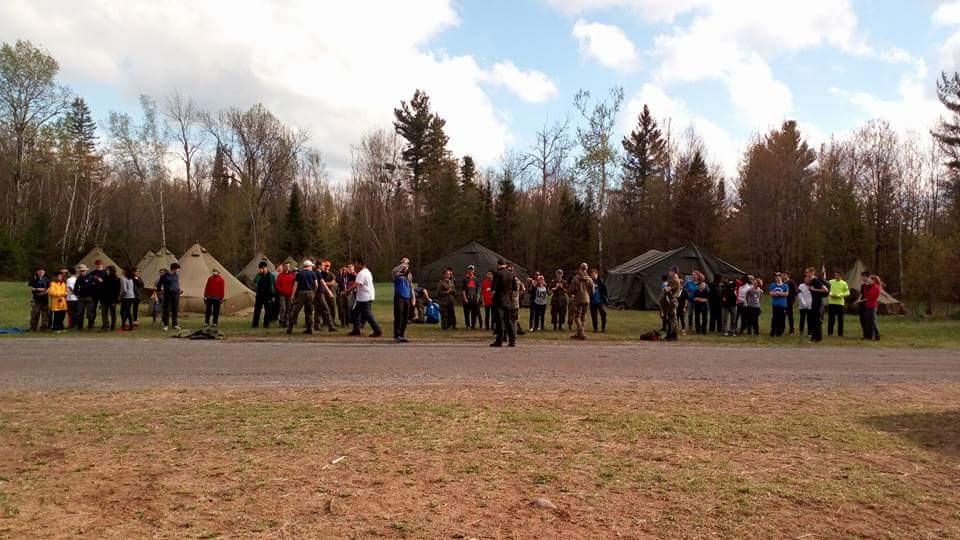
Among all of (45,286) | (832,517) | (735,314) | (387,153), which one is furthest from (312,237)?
(832,517)

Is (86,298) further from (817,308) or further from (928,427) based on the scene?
(817,308)

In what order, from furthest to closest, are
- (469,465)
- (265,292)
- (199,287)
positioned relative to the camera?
(199,287)
(265,292)
(469,465)

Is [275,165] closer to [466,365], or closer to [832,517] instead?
[466,365]

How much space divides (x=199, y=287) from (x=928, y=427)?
20827 millimetres

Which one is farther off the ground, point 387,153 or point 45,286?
Answer: point 387,153

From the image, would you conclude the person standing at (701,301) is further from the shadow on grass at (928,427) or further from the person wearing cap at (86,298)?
the person wearing cap at (86,298)

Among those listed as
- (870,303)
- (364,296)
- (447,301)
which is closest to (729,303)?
(870,303)

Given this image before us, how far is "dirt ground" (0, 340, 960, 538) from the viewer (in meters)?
4.14

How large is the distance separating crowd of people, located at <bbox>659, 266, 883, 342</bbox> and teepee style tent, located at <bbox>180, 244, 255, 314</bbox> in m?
14.0

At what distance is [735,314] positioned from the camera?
709 inches

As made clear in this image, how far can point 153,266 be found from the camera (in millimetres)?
25219

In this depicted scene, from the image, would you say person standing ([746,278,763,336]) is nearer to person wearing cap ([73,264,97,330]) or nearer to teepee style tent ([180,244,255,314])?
teepee style tent ([180,244,255,314])

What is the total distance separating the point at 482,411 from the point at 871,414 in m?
4.43

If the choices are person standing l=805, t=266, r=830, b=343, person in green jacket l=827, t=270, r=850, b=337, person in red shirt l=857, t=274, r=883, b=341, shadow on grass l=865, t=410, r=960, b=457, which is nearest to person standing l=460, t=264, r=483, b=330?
person standing l=805, t=266, r=830, b=343
